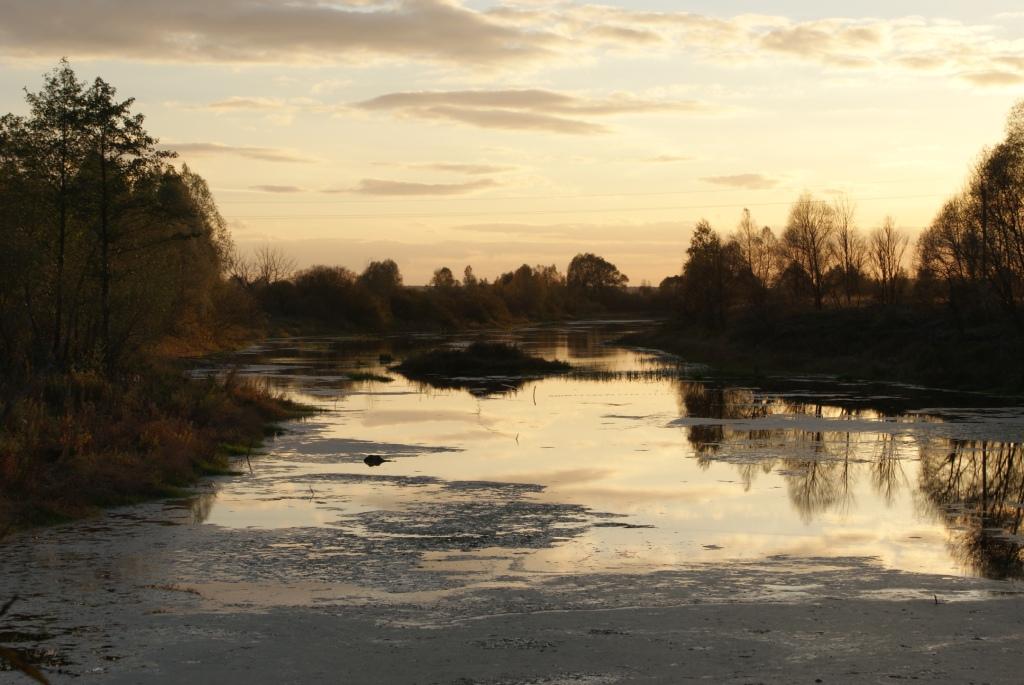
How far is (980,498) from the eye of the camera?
20.3 meters

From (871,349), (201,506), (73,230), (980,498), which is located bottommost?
(201,506)

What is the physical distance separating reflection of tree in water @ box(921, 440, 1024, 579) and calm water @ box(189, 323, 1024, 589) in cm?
6

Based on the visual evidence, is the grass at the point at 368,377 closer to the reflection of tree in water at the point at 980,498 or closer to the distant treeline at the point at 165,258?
the distant treeline at the point at 165,258

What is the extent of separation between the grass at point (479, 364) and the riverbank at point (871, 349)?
1027 cm

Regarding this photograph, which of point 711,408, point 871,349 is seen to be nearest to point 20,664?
point 711,408

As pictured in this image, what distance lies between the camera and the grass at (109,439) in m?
18.3

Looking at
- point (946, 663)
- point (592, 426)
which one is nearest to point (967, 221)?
point (592, 426)

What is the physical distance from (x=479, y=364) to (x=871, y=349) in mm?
22210

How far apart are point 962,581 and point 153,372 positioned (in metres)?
26.9

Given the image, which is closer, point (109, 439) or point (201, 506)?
point (201, 506)

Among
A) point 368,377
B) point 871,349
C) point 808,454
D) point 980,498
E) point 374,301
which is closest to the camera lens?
point 980,498

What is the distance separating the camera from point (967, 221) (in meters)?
57.6

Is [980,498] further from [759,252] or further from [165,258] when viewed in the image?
[759,252]

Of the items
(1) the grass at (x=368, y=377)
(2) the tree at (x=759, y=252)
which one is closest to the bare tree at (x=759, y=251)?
(2) the tree at (x=759, y=252)
